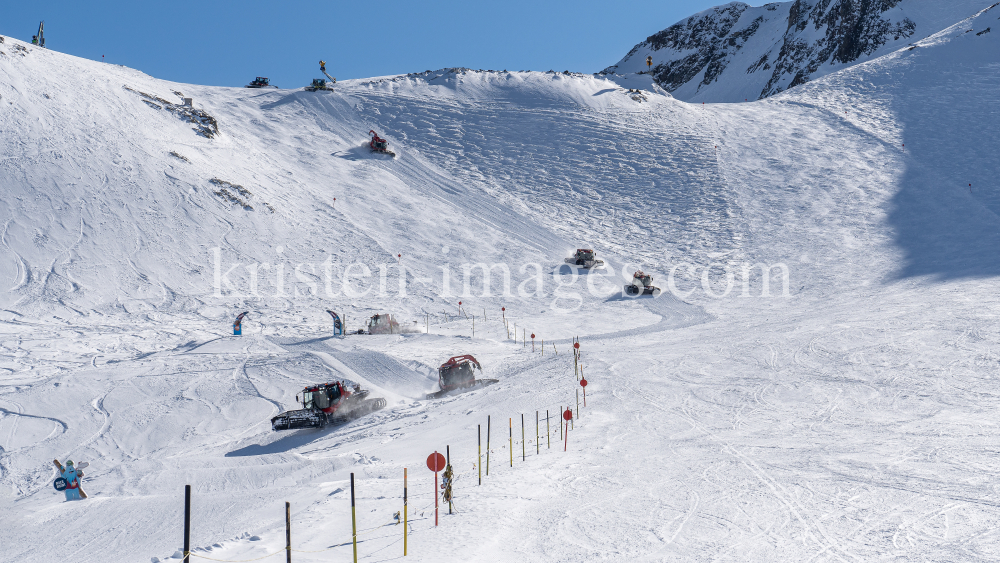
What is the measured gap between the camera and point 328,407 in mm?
18578

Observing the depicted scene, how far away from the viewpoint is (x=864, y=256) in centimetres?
3656

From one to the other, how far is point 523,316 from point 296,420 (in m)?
16.5

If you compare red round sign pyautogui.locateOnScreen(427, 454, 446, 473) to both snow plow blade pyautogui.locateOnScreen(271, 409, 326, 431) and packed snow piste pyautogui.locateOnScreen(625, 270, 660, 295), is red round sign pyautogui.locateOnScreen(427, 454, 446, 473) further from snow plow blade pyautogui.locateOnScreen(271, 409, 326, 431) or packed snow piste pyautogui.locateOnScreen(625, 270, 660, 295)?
packed snow piste pyautogui.locateOnScreen(625, 270, 660, 295)

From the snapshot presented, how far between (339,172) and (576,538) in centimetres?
4522

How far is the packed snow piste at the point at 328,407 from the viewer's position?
17500mm

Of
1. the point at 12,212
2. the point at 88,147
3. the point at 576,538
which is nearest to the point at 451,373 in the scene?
the point at 576,538

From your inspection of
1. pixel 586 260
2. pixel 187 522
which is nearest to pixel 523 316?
pixel 586 260

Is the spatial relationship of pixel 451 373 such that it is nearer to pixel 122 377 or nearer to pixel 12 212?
pixel 122 377

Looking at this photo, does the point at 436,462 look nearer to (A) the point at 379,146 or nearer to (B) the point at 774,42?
(A) the point at 379,146

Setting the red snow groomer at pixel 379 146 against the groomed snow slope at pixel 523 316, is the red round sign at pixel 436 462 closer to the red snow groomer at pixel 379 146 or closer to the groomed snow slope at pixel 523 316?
the groomed snow slope at pixel 523 316

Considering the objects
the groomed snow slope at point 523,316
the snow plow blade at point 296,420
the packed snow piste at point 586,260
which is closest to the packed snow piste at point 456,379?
the groomed snow slope at point 523,316

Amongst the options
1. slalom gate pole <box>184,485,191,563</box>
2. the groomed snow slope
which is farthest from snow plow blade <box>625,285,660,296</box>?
slalom gate pole <box>184,485,191,563</box>

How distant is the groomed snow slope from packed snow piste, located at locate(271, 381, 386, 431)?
0.56 meters

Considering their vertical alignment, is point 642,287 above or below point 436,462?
above
